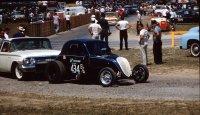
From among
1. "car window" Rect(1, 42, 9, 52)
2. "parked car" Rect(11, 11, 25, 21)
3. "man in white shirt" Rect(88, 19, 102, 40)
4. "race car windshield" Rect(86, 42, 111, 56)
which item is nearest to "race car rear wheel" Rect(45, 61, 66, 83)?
"race car windshield" Rect(86, 42, 111, 56)

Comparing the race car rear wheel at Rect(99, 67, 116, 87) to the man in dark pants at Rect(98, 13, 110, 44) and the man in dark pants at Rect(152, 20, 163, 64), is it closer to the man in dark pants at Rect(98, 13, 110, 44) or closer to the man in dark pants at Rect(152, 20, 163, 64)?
the man in dark pants at Rect(152, 20, 163, 64)

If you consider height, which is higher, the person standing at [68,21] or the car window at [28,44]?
the car window at [28,44]

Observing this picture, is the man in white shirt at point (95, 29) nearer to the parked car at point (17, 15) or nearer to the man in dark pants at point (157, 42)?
the man in dark pants at point (157, 42)

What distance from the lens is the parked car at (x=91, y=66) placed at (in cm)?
1305

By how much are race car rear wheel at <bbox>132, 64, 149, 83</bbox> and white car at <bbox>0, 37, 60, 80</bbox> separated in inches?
103

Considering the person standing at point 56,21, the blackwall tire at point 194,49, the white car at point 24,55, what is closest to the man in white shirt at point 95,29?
the blackwall tire at point 194,49

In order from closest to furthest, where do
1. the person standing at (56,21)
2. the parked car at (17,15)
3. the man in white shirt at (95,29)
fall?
the man in white shirt at (95,29)
the person standing at (56,21)
the parked car at (17,15)

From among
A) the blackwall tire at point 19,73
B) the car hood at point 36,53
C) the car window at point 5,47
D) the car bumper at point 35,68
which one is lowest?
the blackwall tire at point 19,73

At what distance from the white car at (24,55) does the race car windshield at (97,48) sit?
5.59ft

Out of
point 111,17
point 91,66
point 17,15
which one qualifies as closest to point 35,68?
point 91,66

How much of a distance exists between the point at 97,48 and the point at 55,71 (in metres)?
1.29

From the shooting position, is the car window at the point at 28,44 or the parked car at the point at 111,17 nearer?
the car window at the point at 28,44

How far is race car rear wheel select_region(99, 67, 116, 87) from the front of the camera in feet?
42.3

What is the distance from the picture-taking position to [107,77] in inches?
516
